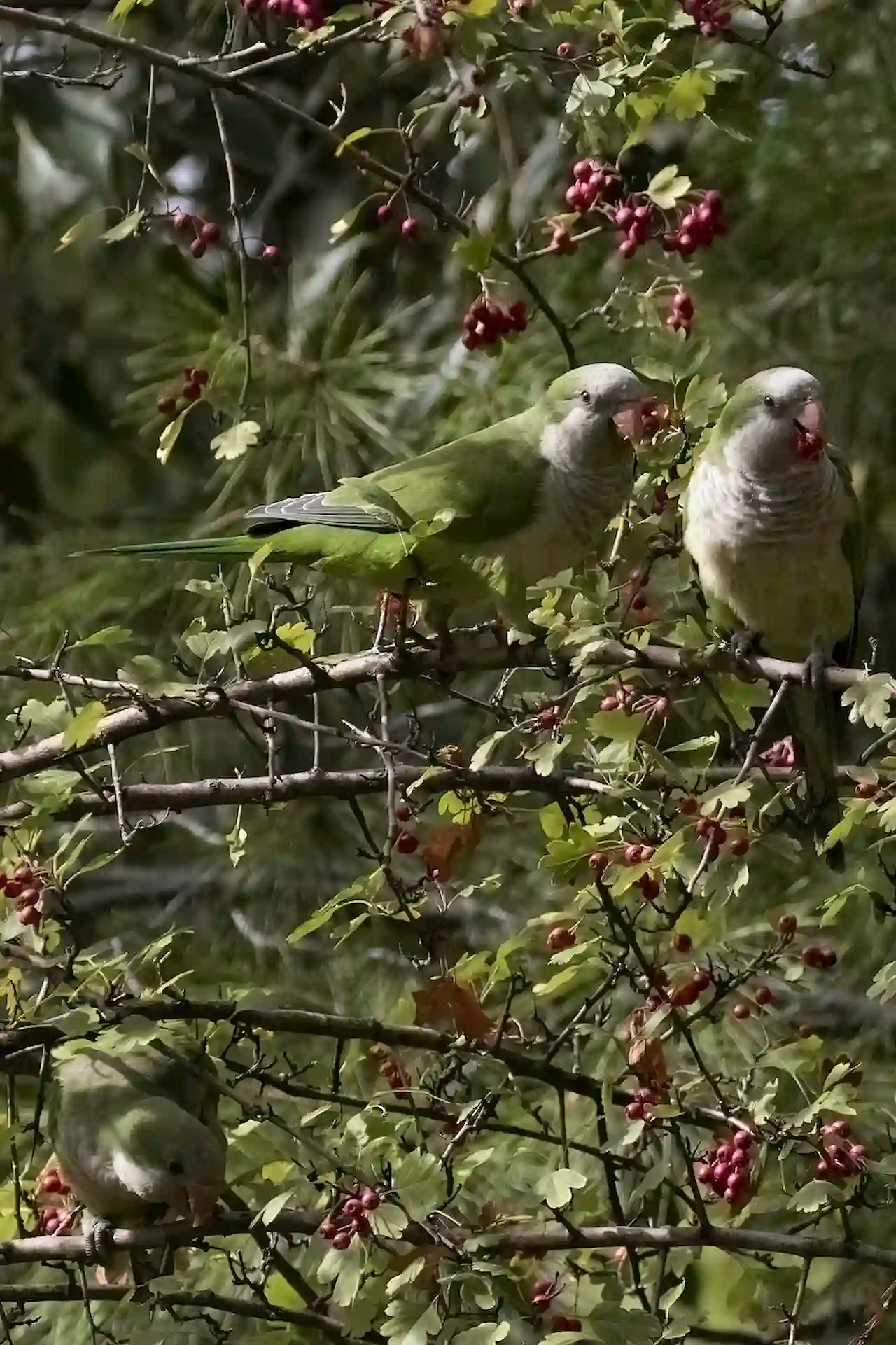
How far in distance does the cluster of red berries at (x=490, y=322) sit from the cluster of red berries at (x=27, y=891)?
2.03 ft

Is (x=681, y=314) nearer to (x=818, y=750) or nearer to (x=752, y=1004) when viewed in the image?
(x=818, y=750)

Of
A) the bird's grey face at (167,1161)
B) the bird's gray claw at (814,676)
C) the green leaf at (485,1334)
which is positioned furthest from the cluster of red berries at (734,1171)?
the bird's grey face at (167,1161)

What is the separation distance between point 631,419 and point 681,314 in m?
0.11

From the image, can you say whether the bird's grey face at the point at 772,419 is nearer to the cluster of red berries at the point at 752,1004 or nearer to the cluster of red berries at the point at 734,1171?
the cluster of red berries at the point at 752,1004

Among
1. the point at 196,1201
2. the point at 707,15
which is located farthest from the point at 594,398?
the point at 196,1201

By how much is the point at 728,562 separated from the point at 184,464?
4.95 feet

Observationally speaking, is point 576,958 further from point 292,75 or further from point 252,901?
point 292,75

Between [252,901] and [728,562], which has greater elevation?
[728,562]

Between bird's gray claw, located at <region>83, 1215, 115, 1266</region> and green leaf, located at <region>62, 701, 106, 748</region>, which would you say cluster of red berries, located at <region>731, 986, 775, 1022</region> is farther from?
green leaf, located at <region>62, 701, 106, 748</region>

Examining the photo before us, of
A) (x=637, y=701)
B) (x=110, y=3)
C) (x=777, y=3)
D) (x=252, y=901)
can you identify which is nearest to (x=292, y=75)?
(x=110, y=3)

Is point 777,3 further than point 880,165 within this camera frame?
No

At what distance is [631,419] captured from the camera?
4.39ft

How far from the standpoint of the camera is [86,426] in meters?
2.89

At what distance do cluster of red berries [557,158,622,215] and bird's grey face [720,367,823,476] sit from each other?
0.23 meters
